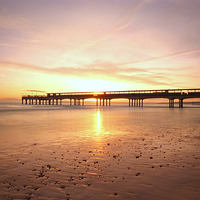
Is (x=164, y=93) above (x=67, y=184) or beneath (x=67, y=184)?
above

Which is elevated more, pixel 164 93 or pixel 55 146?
pixel 164 93

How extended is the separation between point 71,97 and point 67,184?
10788 centimetres

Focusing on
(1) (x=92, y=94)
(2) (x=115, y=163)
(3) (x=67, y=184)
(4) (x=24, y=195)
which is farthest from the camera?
(1) (x=92, y=94)

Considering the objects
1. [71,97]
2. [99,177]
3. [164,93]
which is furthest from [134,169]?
[71,97]

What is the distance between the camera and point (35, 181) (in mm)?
6348

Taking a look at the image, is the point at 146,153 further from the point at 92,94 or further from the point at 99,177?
the point at 92,94

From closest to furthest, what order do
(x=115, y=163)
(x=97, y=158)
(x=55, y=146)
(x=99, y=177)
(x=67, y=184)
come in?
(x=67, y=184)
(x=99, y=177)
(x=115, y=163)
(x=97, y=158)
(x=55, y=146)

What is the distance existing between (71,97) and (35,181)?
10752 centimetres

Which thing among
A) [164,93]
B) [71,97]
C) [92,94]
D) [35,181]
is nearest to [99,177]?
[35,181]

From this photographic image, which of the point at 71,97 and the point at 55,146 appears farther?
the point at 71,97

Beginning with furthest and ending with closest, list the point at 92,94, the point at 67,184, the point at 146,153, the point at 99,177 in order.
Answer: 1. the point at 92,94
2. the point at 146,153
3. the point at 99,177
4. the point at 67,184

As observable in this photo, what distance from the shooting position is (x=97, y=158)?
896cm

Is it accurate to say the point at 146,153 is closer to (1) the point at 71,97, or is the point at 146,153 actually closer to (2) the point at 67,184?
(2) the point at 67,184

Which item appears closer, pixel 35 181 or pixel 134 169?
pixel 35 181
